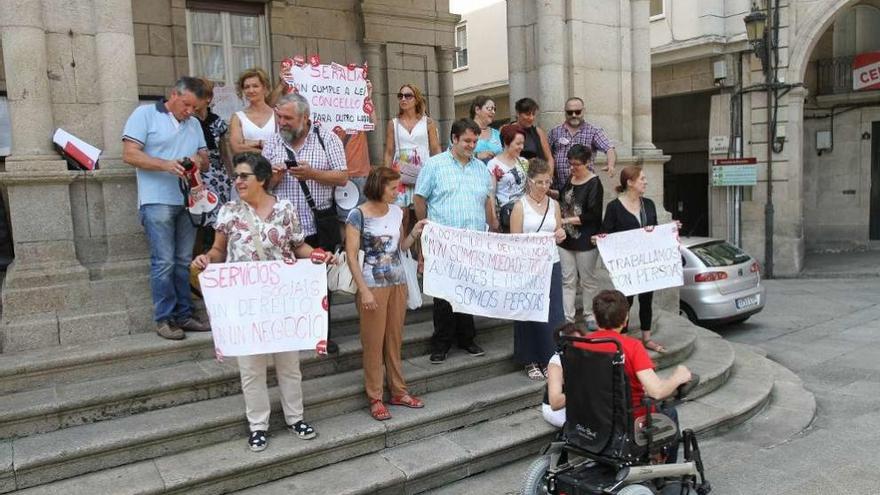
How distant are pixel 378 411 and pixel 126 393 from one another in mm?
1706

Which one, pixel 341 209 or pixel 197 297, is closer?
pixel 341 209

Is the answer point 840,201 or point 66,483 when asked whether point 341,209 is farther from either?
point 840,201

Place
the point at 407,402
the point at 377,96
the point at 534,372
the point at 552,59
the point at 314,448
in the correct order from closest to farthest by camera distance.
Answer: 1. the point at 314,448
2. the point at 407,402
3. the point at 534,372
4. the point at 552,59
5. the point at 377,96

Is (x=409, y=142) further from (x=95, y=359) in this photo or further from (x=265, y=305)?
(x=95, y=359)

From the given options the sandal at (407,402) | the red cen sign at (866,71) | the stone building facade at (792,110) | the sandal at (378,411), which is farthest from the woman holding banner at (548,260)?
the red cen sign at (866,71)

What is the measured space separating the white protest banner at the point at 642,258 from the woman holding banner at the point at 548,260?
24.6 inches

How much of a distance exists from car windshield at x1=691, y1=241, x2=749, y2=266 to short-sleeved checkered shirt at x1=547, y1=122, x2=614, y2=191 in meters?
3.41

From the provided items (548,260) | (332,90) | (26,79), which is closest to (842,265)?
(548,260)

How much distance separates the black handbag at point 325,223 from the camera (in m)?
5.17

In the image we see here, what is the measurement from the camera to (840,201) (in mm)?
17375

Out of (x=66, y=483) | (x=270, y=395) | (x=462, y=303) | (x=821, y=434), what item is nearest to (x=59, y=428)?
(x=66, y=483)

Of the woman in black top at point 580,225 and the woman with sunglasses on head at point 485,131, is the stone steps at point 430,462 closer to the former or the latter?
the woman in black top at point 580,225

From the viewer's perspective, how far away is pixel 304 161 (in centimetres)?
504

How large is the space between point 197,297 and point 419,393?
2479 millimetres
